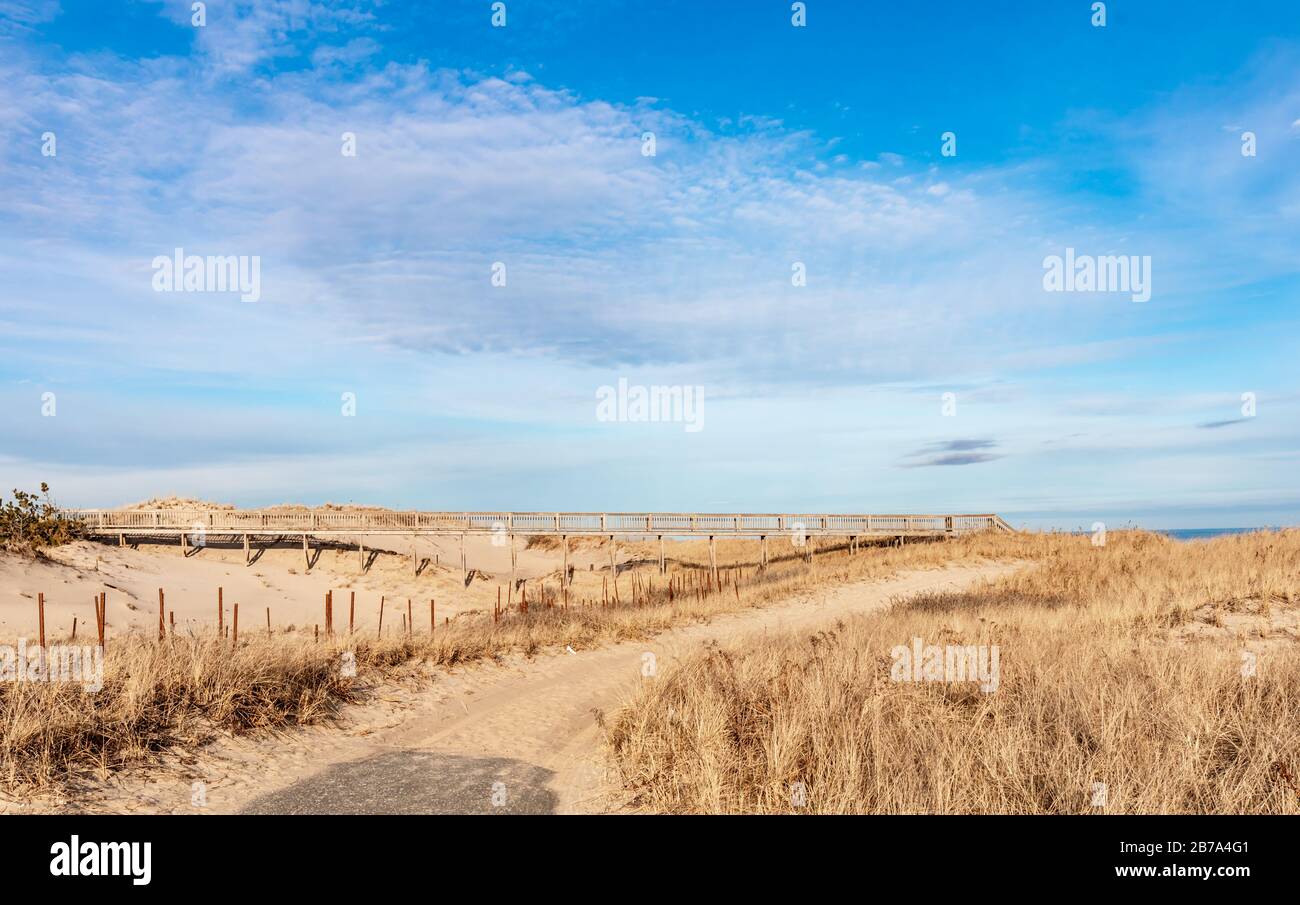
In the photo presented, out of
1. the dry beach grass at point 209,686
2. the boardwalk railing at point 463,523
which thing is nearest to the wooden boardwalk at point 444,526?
the boardwalk railing at point 463,523

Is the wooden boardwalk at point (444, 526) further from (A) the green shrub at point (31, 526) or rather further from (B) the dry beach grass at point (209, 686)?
(B) the dry beach grass at point (209, 686)

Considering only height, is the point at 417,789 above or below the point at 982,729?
below

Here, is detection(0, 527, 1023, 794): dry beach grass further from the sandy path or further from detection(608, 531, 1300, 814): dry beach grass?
detection(608, 531, 1300, 814): dry beach grass

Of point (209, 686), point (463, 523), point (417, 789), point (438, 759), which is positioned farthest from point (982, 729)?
point (463, 523)

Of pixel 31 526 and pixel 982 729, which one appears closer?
pixel 982 729

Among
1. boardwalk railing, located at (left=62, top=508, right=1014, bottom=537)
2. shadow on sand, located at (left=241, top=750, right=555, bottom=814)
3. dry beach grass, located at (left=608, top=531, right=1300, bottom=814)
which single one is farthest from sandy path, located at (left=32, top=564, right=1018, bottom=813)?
boardwalk railing, located at (left=62, top=508, right=1014, bottom=537)

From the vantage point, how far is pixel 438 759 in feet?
31.0

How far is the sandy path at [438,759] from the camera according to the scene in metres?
7.83

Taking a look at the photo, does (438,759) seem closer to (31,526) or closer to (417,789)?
(417,789)

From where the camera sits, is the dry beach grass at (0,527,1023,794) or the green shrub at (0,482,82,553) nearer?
the dry beach grass at (0,527,1023,794)

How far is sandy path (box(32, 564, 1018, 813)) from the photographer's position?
25.7ft

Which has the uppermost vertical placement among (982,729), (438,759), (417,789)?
(982,729)
